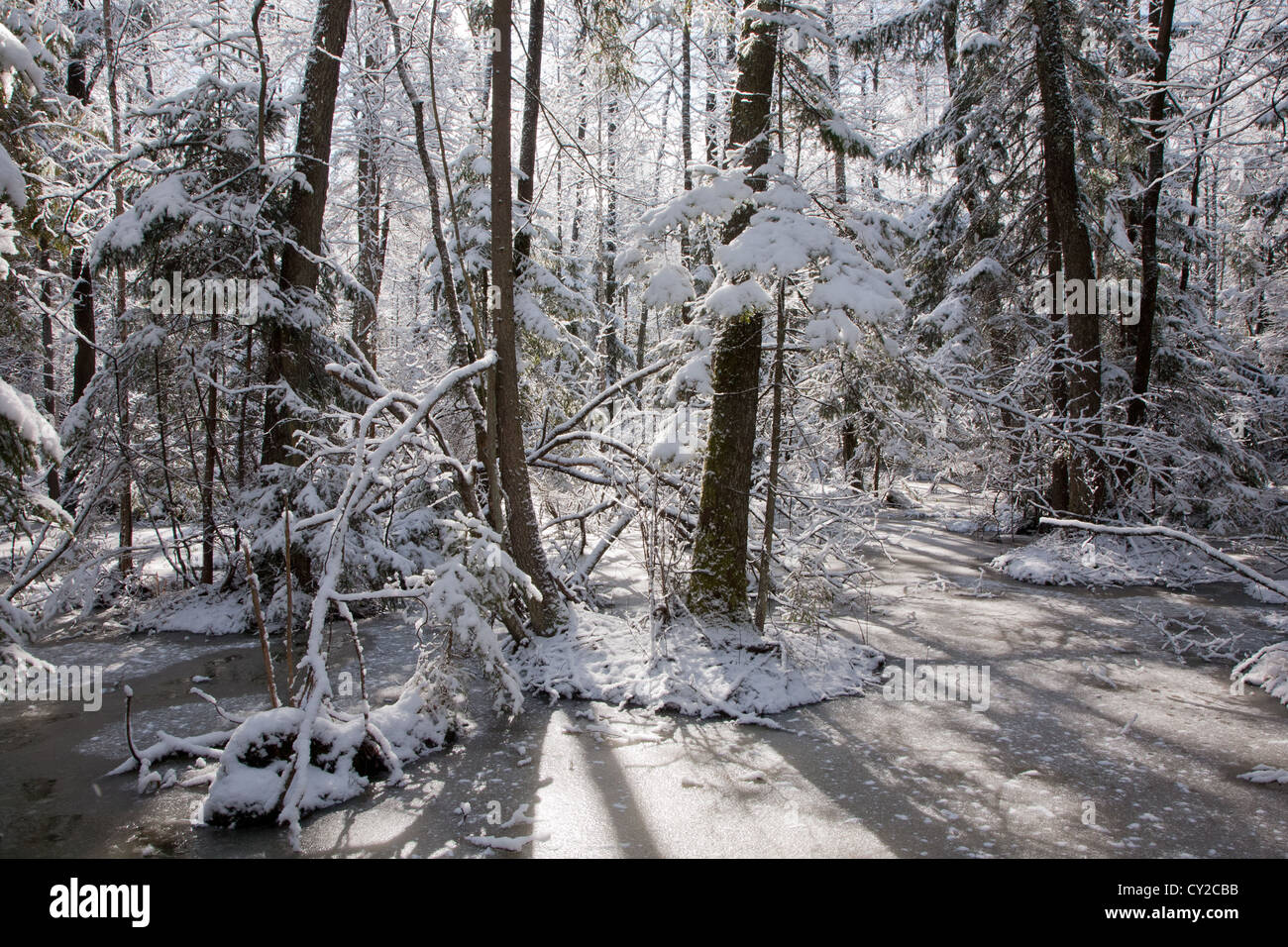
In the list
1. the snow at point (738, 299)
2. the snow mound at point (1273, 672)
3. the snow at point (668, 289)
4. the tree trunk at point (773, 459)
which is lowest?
the snow mound at point (1273, 672)

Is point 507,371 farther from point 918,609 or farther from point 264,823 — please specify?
point 918,609

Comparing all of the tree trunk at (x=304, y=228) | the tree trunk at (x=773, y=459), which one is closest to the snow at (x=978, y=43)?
the tree trunk at (x=773, y=459)

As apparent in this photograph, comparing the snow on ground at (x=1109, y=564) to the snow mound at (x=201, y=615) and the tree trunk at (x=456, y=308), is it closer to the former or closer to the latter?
the tree trunk at (x=456, y=308)

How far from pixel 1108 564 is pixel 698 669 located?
327 inches

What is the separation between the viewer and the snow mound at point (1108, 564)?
37.0ft

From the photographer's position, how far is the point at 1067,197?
12.4m

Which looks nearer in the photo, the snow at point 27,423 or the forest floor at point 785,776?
the snow at point 27,423

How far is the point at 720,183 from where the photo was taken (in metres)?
6.63

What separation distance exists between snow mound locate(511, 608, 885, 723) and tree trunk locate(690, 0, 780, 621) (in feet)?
1.37

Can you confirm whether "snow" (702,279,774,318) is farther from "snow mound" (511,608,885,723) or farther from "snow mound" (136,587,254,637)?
"snow mound" (136,587,254,637)

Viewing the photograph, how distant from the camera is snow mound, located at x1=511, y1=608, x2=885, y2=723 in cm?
653

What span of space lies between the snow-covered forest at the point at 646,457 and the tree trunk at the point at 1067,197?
3.0 inches

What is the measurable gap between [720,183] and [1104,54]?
11729mm
